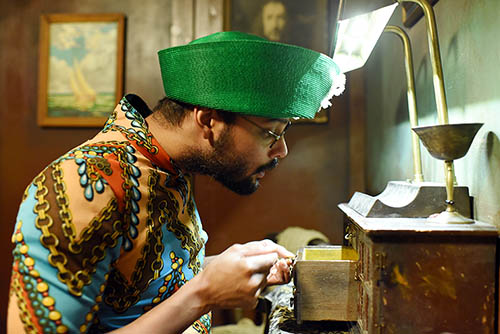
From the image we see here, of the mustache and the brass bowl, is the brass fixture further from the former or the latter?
the mustache

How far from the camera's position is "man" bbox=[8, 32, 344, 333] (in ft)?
3.59

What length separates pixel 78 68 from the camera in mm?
3646

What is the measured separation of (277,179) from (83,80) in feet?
5.72

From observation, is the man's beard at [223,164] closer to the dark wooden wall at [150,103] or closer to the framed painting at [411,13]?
the framed painting at [411,13]

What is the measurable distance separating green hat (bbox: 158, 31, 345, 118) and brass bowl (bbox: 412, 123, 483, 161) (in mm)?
385

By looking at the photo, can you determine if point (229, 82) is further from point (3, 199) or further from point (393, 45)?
point (3, 199)

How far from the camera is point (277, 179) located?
353 centimetres

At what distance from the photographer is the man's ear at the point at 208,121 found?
1.47m

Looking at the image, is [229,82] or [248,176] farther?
[248,176]

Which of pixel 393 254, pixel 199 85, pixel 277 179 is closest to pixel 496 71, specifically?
pixel 393 254

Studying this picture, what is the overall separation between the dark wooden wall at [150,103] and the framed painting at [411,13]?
4.20 feet

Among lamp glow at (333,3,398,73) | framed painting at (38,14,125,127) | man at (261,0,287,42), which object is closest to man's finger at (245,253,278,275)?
lamp glow at (333,3,398,73)

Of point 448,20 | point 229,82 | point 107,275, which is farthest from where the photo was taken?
point 448,20

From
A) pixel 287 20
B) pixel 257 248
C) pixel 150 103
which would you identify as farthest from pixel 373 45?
pixel 150 103
